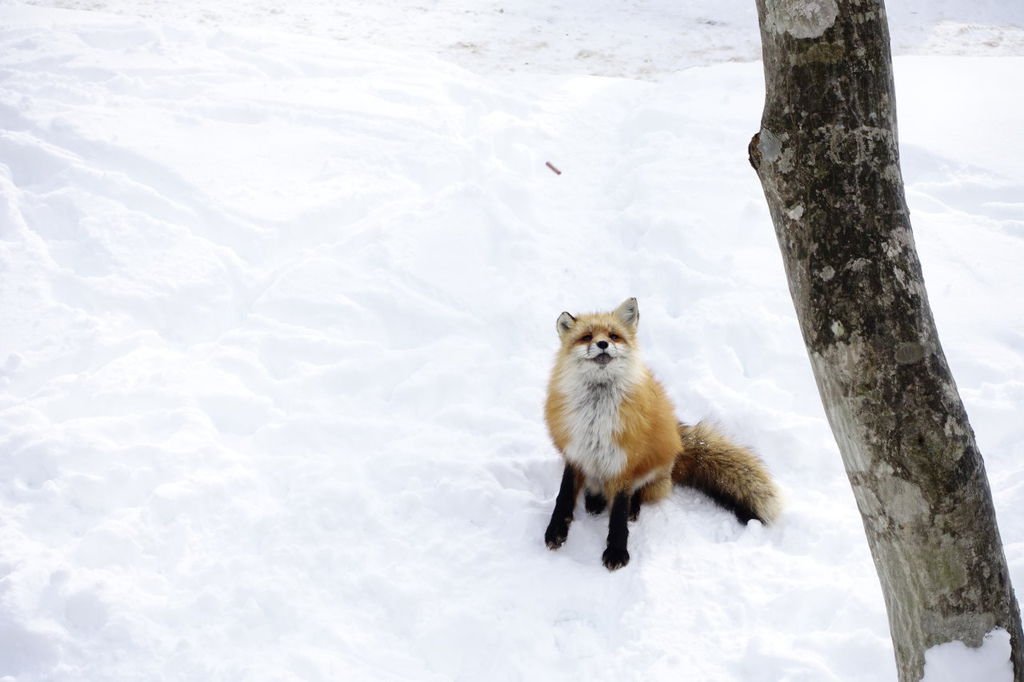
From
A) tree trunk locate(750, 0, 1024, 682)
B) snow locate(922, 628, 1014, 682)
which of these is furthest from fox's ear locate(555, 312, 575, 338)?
snow locate(922, 628, 1014, 682)

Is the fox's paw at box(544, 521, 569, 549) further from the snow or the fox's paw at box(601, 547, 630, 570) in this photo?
the snow

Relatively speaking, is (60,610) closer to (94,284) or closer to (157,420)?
(157,420)

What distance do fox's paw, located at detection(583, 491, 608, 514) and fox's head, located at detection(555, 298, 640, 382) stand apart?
0.69 metres

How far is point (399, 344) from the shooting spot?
5863 mm

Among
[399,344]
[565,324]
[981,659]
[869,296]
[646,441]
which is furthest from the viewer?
[399,344]

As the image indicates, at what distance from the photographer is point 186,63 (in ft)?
28.0

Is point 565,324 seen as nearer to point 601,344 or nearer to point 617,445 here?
point 601,344

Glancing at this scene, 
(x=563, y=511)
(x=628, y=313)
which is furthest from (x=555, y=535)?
(x=628, y=313)

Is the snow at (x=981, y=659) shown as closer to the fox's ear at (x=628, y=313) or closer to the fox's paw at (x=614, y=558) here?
the fox's paw at (x=614, y=558)

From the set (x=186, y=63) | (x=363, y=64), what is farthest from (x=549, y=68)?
(x=186, y=63)

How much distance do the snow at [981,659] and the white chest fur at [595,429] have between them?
82.6 inches

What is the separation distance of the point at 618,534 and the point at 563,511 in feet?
1.08

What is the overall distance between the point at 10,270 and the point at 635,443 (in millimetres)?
4513

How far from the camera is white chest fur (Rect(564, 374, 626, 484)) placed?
14.0 feet
